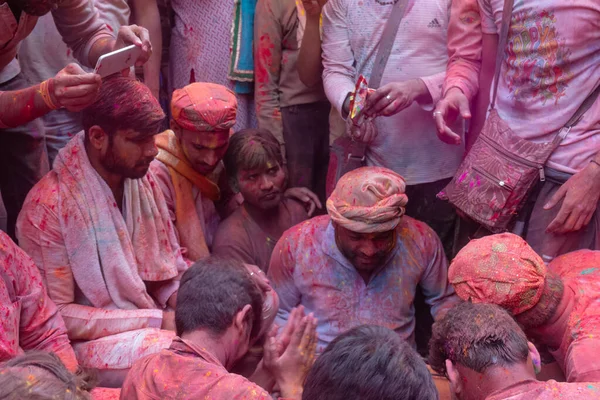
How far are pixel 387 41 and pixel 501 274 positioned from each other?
1740 millimetres

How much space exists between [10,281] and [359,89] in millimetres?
2066

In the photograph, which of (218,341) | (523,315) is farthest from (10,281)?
(523,315)

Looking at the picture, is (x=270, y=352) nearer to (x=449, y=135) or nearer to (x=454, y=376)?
(x=454, y=376)

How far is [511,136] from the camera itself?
3.73 meters

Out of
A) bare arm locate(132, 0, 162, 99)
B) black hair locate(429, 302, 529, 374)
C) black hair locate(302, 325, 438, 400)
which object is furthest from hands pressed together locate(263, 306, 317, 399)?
bare arm locate(132, 0, 162, 99)

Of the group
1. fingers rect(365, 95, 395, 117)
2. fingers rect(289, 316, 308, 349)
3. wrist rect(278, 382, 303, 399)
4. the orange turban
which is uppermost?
fingers rect(365, 95, 395, 117)

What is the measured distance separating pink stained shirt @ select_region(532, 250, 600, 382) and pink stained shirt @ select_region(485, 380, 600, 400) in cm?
31

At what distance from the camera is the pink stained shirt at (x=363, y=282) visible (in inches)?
154

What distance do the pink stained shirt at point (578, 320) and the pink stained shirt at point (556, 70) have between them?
0.47 meters

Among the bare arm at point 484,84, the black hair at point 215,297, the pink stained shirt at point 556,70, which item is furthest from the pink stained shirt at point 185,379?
the bare arm at point 484,84

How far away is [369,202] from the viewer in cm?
370

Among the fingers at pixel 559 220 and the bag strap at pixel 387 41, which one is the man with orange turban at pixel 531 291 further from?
the bag strap at pixel 387 41

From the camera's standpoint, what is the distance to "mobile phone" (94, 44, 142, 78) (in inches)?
136

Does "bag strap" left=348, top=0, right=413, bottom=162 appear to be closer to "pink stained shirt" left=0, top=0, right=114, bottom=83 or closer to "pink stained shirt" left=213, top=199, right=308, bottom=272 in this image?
"pink stained shirt" left=213, top=199, right=308, bottom=272
